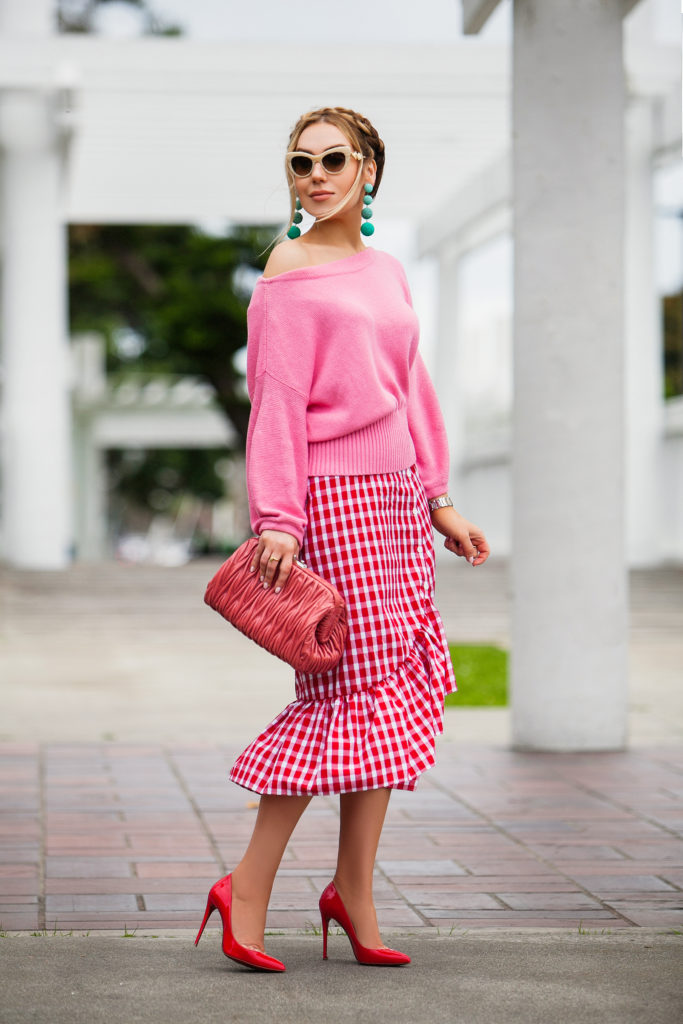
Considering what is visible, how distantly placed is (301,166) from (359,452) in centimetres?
60

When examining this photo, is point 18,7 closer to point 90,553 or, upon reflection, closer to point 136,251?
point 136,251

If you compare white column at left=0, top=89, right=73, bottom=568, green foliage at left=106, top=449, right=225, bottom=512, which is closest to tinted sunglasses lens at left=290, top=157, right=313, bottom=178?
white column at left=0, top=89, right=73, bottom=568

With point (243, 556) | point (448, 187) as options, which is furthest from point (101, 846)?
point (448, 187)

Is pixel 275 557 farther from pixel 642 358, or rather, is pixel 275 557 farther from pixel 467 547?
pixel 642 358

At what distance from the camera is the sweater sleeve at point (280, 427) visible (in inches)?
117

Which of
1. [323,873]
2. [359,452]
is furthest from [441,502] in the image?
[323,873]

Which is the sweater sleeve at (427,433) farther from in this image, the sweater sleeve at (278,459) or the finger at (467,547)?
the sweater sleeve at (278,459)

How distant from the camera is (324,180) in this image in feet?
10.1

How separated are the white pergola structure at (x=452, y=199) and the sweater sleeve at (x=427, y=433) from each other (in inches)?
75.5

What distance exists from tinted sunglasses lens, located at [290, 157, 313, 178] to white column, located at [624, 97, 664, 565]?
1547 centimetres

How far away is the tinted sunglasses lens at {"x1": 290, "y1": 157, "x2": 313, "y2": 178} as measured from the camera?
3.12m

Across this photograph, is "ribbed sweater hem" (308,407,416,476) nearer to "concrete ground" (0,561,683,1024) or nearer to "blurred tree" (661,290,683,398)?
"concrete ground" (0,561,683,1024)

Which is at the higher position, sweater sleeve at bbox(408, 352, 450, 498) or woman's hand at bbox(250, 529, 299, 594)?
sweater sleeve at bbox(408, 352, 450, 498)

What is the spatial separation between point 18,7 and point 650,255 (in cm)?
817
